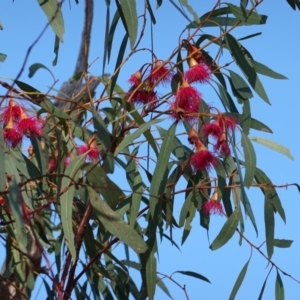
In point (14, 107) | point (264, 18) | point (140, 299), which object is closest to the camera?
point (14, 107)

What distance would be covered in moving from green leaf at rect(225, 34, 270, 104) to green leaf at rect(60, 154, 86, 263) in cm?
36

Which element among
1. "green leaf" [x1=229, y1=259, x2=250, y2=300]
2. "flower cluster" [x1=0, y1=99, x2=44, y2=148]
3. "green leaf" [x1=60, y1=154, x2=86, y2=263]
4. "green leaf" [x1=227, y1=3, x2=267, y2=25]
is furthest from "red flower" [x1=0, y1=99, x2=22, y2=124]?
"green leaf" [x1=229, y1=259, x2=250, y2=300]

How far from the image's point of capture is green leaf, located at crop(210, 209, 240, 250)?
5.04 feet

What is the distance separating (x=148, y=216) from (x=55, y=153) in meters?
0.31

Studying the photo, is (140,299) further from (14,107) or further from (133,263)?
(14,107)

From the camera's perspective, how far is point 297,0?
1533mm

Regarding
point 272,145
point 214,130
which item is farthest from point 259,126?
point 214,130

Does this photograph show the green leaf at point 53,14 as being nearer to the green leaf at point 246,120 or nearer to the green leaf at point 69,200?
the green leaf at point 69,200

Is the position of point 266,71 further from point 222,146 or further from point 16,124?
point 16,124

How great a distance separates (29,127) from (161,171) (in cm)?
24

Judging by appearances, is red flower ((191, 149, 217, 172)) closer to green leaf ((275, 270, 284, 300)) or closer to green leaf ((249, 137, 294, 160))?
green leaf ((249, 137, 294, 160))

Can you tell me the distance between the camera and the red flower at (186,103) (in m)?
1.37

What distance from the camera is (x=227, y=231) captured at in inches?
60.5

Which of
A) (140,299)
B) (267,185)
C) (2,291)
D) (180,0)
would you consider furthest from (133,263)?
(180,0)
